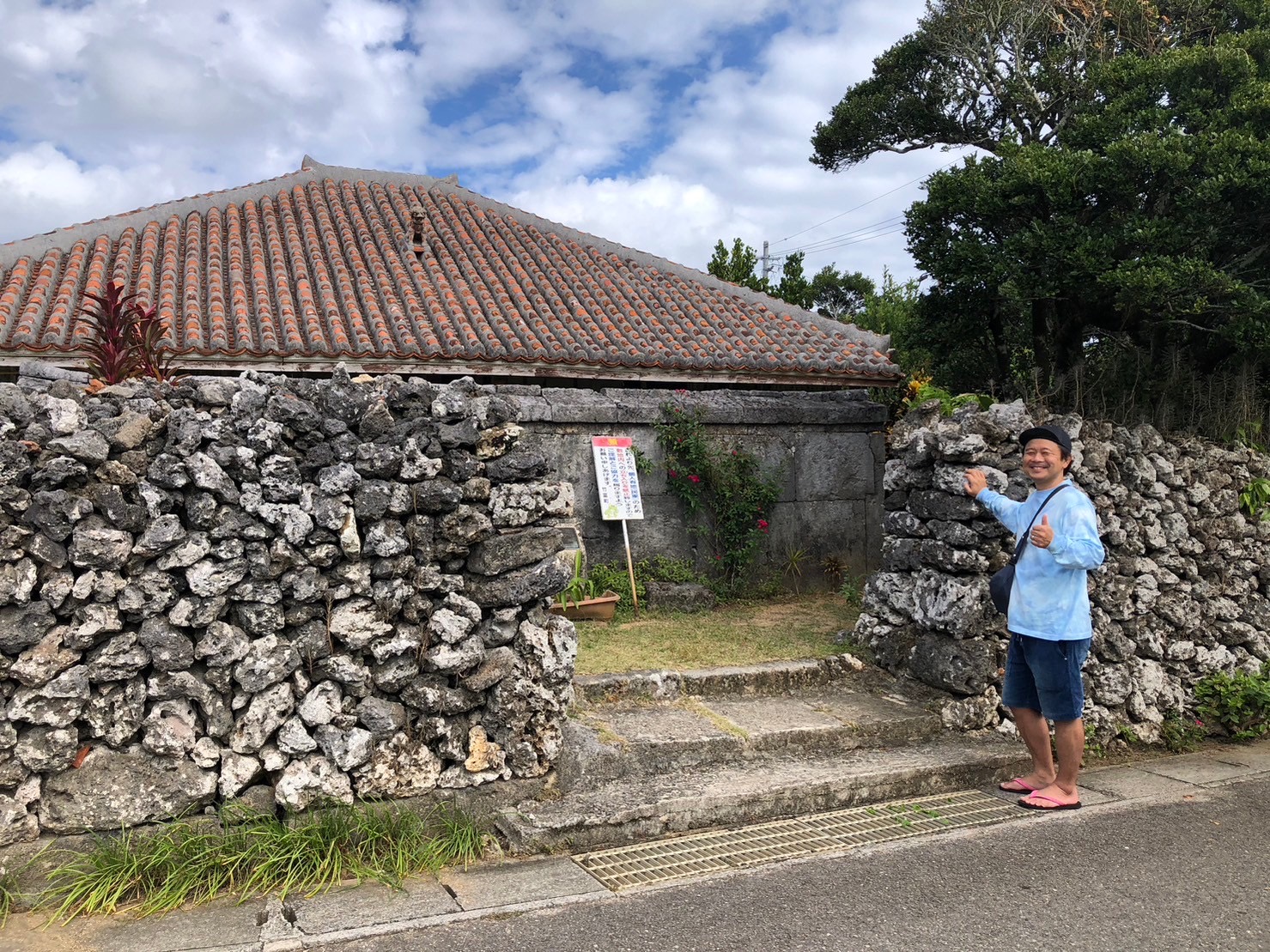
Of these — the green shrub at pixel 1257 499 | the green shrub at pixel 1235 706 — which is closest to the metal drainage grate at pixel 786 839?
the green shrub at pixel 1235 706

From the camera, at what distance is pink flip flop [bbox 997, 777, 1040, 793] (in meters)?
5.09

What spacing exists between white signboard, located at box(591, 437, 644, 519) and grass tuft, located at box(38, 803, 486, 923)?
15.2ft

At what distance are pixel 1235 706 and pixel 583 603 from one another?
4.95 m

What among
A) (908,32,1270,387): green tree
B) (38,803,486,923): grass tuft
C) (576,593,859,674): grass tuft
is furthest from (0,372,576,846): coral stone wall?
(908,32,1270,387): green tree

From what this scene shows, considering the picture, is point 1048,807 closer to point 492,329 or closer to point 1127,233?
point 1127,233

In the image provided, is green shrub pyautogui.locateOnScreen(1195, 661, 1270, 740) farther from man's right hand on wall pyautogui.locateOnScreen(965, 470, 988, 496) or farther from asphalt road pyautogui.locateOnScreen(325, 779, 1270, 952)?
man's right hand on wall pyautogui.locateOnScreen(965, 470, 988, 496)

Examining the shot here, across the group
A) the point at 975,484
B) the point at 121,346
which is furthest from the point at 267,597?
the point at 975,484

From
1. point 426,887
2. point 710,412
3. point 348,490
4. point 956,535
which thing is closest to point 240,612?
point 348,490

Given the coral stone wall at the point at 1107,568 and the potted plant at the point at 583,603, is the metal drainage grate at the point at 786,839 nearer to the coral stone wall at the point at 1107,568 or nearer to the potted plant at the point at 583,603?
the coral stone wall at the point at 1107,568

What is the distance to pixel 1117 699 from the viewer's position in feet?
19.5

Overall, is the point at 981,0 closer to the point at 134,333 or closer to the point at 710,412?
the point at 710,412

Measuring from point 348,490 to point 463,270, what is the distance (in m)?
7.82

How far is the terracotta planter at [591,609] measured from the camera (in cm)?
794

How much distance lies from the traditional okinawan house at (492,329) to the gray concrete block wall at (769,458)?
0.02 meters
